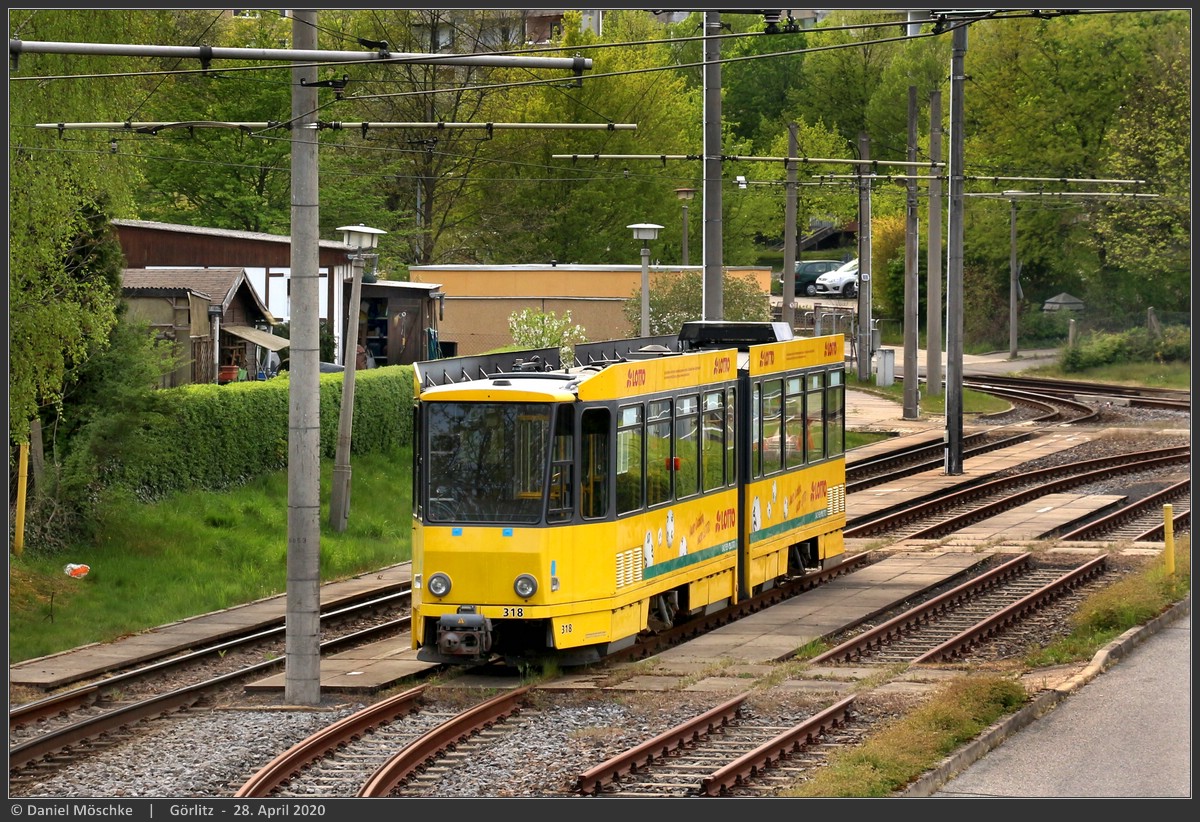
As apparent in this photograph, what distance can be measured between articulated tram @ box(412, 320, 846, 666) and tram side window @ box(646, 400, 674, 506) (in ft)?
0.07

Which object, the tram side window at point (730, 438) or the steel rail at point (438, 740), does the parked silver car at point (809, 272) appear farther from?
the steel rail at point (438, 740)

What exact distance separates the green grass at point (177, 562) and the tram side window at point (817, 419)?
695cm

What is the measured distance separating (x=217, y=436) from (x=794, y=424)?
9.60 metres

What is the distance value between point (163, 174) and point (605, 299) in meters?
14.6

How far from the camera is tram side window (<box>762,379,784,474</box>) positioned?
21.6 m

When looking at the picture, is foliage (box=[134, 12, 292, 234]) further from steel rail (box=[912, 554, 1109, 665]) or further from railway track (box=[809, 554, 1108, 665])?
steel rail (box=[912, 554, 1109, 665])

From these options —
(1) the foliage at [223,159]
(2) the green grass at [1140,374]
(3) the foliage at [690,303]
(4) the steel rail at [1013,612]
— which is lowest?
(4) the steel rail at [1013,612]

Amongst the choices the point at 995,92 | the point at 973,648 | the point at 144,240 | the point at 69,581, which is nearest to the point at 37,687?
the point at 69,581

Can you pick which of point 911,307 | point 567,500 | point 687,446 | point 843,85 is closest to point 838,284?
point 843,85

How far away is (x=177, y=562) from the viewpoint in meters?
23.4

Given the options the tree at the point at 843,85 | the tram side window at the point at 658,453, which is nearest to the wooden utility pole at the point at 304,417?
the tram side window at the point at 658,453

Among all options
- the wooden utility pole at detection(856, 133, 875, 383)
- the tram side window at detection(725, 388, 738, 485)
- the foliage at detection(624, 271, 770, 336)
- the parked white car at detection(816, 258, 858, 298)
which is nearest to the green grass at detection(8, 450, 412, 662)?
the tram side window at detection(725, 388, 738, 485)

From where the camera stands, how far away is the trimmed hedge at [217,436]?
24672mm

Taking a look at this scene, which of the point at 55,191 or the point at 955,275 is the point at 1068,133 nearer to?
the point at 955,275
